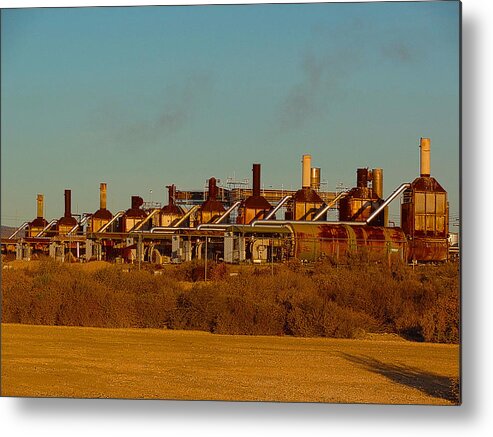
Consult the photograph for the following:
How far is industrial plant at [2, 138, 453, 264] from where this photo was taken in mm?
24141

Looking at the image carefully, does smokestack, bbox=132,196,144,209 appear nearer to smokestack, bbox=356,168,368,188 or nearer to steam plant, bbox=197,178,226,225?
steam plant, bbox=197,178,226,225

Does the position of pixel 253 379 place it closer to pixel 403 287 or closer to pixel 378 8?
pixel 378 8

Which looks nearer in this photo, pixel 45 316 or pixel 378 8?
pixel 378 8

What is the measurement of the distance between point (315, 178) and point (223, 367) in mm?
19873

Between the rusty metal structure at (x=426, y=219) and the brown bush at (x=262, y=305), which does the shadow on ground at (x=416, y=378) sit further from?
the rusty metal structure at (x=426, y=219)

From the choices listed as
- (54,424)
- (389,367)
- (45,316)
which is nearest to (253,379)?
(389,367)

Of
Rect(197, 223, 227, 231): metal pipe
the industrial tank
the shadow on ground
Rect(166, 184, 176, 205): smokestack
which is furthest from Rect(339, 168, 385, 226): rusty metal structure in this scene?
the shadow on ground

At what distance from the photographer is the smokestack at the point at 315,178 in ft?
101

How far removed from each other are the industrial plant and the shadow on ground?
7.03m

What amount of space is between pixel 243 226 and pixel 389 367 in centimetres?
1551

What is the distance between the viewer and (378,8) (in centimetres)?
975

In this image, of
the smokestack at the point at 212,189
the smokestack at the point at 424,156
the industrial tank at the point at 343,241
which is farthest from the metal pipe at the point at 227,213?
the smokestack at the point at 424,156

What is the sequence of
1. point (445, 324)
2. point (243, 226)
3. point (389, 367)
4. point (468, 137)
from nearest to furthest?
point (468, 137), point (389, 367), point (445, 324), point (243, 226)

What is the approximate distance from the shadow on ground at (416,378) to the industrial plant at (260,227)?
7.03 m
